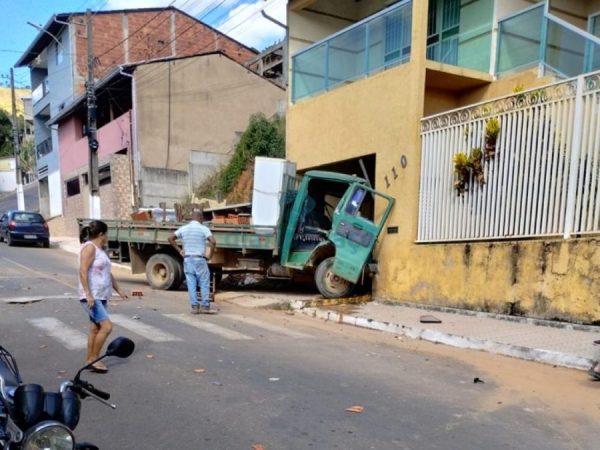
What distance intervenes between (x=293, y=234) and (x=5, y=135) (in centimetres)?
5740

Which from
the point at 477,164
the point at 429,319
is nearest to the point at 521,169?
the point at 477,164

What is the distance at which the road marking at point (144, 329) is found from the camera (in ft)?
20.6

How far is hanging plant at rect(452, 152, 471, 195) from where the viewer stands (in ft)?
27.8

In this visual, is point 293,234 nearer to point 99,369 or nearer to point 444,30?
point 99,369

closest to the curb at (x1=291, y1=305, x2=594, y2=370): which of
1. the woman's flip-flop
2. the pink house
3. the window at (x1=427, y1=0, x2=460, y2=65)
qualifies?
the woman's flip-flop

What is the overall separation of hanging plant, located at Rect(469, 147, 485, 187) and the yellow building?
0.02 metres

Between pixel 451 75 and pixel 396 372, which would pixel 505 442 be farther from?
pixel 451 75

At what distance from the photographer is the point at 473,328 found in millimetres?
7238

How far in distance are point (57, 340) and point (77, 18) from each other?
2610 centimetres

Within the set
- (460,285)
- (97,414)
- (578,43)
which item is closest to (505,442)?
(97,414)

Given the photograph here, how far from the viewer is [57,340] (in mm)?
5973

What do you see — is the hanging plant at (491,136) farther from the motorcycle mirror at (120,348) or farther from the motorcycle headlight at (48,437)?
the motorcycle headlight at (48,437)

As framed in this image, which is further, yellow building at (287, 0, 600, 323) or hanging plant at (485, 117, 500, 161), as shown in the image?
hanging plant at (485, 117, 500, 161)

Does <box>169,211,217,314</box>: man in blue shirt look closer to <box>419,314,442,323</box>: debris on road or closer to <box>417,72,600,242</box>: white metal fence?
<box>419,314,442,323</box>: debris on road
